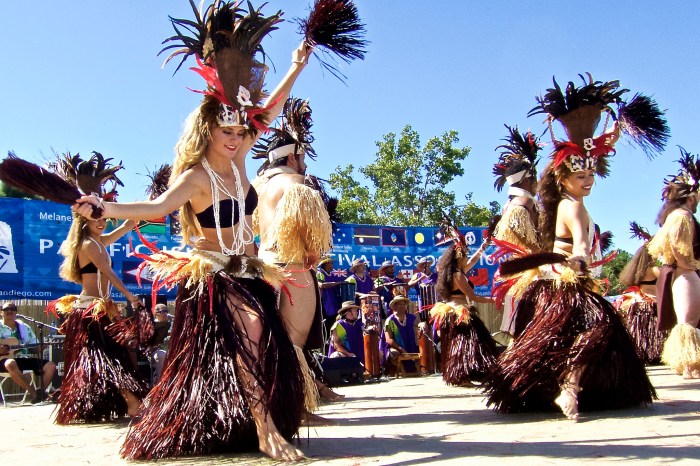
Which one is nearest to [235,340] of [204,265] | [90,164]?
[204,265]

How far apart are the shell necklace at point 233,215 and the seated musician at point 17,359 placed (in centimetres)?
595

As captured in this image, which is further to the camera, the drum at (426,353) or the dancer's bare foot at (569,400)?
the drum at (426,353)

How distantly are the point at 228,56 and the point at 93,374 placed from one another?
9.32ft

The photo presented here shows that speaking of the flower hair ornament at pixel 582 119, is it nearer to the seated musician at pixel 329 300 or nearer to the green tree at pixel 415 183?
the seated musician at pixel 329 300

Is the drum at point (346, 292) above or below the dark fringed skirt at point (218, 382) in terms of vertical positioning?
above

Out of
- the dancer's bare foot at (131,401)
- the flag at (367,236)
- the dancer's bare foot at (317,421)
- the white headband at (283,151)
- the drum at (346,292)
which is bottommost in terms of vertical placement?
the dancer's bare foot at (317,421)

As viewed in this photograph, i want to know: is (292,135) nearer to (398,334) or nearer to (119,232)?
(119,232)

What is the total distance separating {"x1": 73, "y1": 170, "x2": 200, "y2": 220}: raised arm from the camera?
2.95m

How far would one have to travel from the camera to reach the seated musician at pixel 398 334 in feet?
33.0

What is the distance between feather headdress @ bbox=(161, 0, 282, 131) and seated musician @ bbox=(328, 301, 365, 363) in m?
6.09

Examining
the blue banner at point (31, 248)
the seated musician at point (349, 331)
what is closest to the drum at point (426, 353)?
the seated musician at point (349, 331)

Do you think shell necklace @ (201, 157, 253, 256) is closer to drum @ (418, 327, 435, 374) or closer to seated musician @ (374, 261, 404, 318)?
drum @ (418, 327, 435, 374)

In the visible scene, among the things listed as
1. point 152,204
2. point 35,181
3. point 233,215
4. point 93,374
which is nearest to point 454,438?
point 233,215

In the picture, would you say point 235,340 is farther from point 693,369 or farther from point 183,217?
point 693,369
